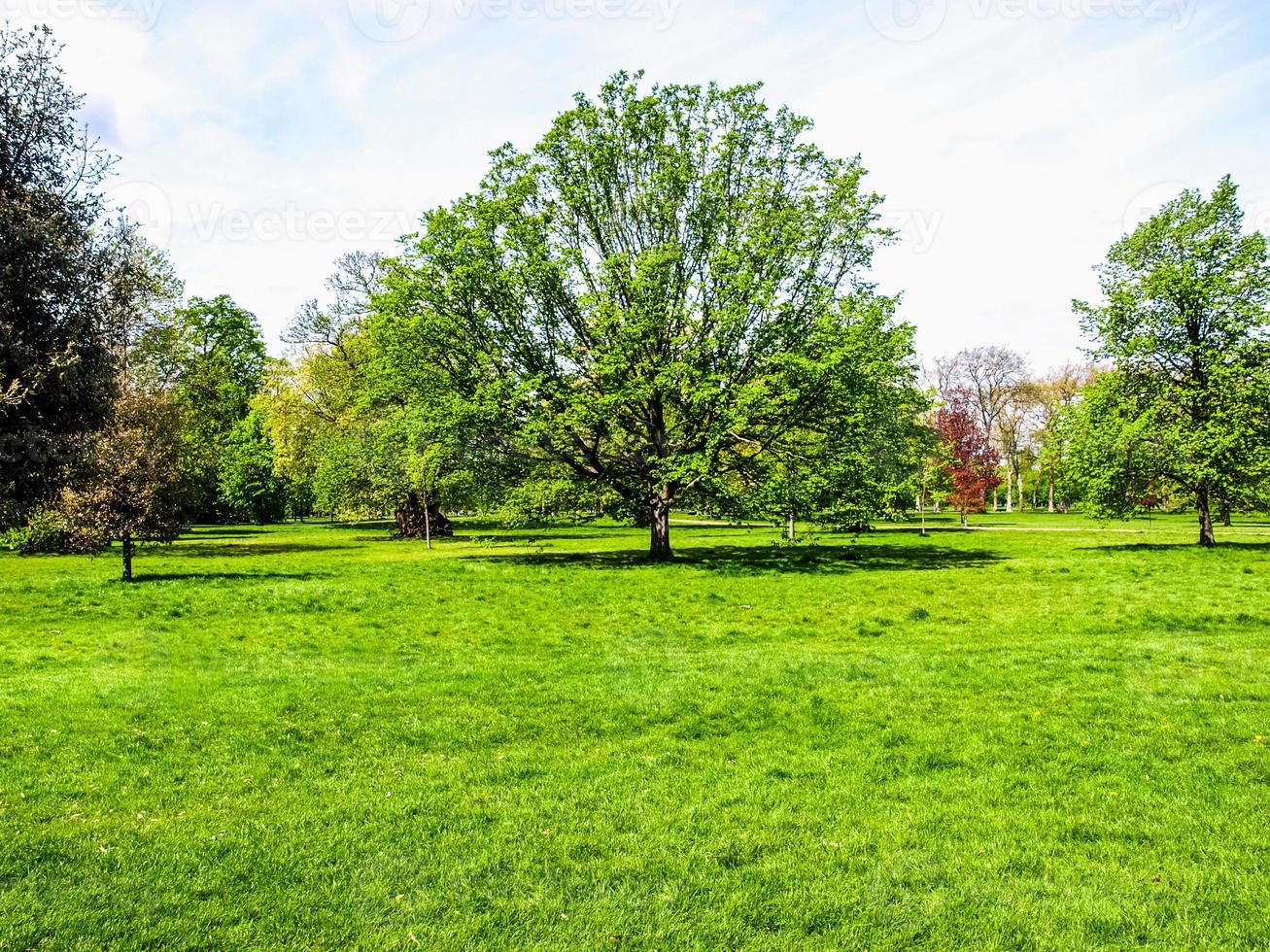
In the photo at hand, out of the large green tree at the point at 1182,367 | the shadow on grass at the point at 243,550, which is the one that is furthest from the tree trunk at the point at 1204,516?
the shadow on grass at the point at 243,550

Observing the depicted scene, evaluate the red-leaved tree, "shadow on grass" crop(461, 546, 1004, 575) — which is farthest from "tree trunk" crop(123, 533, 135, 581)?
the red-leaved tree

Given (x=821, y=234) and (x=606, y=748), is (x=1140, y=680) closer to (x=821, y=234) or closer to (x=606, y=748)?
(x=606, y=748)

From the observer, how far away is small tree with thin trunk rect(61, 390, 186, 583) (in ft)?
71.0

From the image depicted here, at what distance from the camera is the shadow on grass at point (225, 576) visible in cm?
2292

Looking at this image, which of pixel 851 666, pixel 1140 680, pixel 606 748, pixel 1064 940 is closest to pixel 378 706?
pixel 606 748

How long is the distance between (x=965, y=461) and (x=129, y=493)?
172 feet

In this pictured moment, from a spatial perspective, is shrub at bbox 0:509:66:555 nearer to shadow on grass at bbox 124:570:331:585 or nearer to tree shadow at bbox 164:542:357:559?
shadow on grass at bbox 124:570:331:585

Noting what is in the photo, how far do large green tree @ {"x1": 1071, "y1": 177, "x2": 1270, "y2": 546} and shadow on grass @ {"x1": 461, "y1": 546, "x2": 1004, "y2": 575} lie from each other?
7.05 meters

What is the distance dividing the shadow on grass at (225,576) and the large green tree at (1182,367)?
30.9m

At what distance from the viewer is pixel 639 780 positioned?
7297 millimetres

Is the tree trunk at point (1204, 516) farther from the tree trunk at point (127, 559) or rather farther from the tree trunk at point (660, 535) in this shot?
the tree trunk at point (127, 559)

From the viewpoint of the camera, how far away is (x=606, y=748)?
8.21 meters

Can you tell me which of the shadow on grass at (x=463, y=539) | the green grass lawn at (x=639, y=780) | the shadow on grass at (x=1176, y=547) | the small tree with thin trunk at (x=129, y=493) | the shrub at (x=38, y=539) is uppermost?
the small tree with thin trunk at (x=129, y=493)

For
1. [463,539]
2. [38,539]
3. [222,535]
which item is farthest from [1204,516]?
[222,535]
